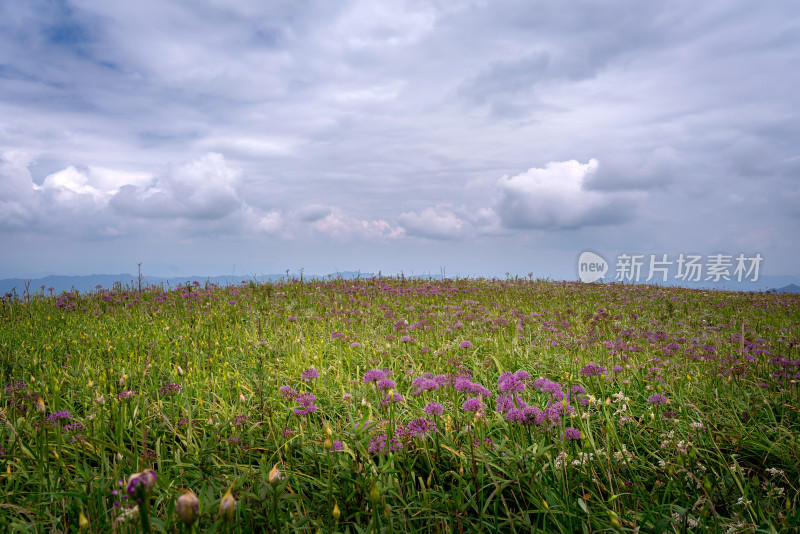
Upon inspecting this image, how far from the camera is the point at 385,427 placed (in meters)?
3.02

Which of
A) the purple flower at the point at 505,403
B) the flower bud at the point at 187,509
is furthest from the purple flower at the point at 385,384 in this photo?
the flower bud at the point at 187,509

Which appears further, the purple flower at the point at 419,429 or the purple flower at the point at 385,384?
Result: the purple flower at the point at 385,384

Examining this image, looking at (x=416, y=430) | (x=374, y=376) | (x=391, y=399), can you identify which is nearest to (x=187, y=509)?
(x=391, y=399)

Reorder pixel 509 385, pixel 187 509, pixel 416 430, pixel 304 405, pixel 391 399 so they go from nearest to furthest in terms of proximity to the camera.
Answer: pixel 187 509 → pixel 391 399 → pixel 416 430 → pixel 509 385 → pixel 304 405

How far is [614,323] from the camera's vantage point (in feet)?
27.4

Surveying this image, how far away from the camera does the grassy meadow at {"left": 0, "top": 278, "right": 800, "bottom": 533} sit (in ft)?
7.72

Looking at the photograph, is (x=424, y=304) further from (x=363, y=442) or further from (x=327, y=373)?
(x=363, y=442)

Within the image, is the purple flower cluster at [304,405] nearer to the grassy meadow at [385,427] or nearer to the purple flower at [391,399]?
the grassy meadow at [385,427]

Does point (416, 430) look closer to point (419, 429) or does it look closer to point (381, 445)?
point (419, 429)

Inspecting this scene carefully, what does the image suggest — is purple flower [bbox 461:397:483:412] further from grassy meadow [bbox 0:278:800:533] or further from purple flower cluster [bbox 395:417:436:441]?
purple flower cluster [bbox 395:417:436:441]

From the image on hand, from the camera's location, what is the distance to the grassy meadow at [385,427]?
235 cm

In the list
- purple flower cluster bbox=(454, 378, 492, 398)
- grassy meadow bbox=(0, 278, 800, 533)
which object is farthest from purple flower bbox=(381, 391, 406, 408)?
purple flower cluster bbox=(454, 378, 492, 398)

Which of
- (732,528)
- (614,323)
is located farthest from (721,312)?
(732,528)

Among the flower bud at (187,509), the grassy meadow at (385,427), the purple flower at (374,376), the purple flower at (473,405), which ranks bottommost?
the grassy meadow at (385,427)
